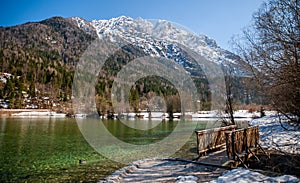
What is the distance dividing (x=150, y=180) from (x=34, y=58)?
15985cm

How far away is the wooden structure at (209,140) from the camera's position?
379 inches

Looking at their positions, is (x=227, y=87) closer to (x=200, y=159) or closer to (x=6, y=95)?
(x=200, y=159)

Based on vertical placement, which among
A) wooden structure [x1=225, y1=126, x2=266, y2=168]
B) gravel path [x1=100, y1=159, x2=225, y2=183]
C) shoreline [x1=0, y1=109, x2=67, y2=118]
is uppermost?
shoreline [x1=0, y1=109, x2=67, y2=118]

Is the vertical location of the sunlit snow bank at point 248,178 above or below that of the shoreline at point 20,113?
below

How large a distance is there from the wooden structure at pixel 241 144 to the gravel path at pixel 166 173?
3.00 ft

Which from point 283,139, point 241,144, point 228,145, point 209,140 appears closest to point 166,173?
point 228,145

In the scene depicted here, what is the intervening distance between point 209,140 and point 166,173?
9.72 ft

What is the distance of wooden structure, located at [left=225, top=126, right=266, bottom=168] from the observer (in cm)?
848

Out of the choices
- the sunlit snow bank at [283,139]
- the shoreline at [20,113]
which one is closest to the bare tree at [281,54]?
the sunlit snow bank at [283,139]

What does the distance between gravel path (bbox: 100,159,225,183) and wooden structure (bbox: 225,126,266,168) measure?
3.00 ft

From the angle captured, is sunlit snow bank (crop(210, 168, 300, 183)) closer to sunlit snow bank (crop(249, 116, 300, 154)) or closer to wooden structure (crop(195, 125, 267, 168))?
sunlit snow bank (crop(249, 116, 300, 154))

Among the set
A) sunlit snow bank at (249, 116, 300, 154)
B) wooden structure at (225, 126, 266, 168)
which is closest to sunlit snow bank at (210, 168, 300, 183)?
sunlit snow bank at (249, 116, 300, 154)

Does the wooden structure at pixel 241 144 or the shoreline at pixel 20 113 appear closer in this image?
the wooden structure at pixel 241 144

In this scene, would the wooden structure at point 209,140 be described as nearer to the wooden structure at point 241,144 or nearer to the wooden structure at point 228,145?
the wooden structure at point 228,145
